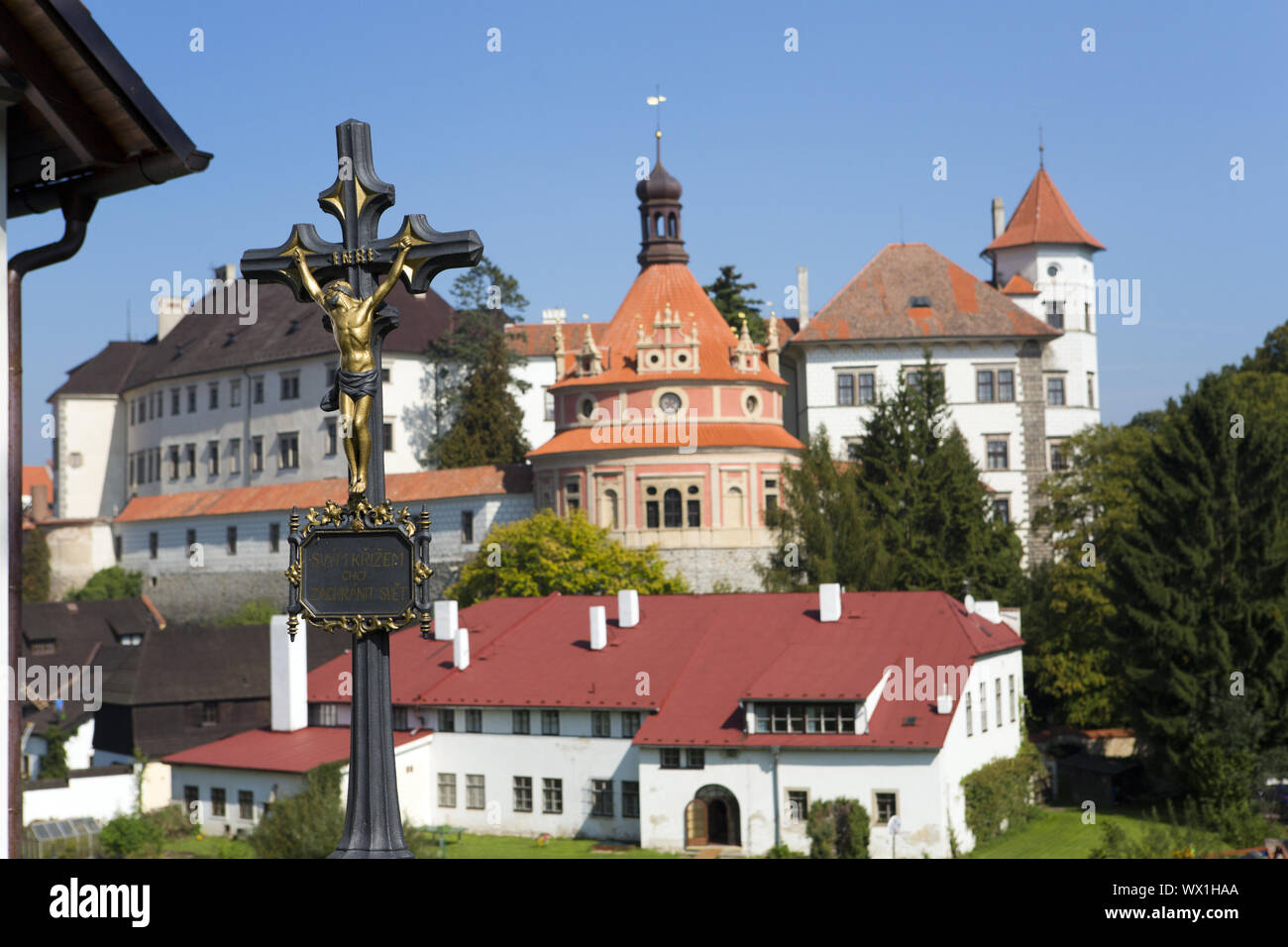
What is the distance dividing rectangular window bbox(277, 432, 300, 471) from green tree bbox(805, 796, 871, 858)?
2026 inches

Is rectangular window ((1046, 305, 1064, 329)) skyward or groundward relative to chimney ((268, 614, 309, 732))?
skyward

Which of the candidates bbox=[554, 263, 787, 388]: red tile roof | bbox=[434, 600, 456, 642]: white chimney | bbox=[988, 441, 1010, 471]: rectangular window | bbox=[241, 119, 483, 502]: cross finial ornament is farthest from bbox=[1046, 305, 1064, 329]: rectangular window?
bbox=[241, 119, 483, 502]: cross finial ornament

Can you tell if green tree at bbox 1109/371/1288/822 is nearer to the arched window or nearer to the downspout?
the arched window

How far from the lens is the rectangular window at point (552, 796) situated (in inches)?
1667

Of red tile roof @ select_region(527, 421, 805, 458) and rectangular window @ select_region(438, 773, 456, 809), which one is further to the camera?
red tile roof @ select_region(527, 421, 805, 458)

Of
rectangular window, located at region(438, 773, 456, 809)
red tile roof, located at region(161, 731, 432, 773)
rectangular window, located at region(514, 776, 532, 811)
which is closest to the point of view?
rectangular window, located at region(514, 776, 532, 811)

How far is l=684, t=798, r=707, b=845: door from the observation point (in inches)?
Result: 1563

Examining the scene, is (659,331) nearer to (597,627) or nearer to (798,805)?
(597,627)

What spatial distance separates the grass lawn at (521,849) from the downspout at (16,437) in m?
30.3

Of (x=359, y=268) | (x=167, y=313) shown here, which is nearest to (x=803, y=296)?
(x=167, y=313)

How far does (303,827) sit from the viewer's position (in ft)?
108

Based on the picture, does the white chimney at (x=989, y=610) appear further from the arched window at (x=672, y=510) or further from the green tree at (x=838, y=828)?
the arched window at (x=672, y=510)

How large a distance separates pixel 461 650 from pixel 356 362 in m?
37.8
